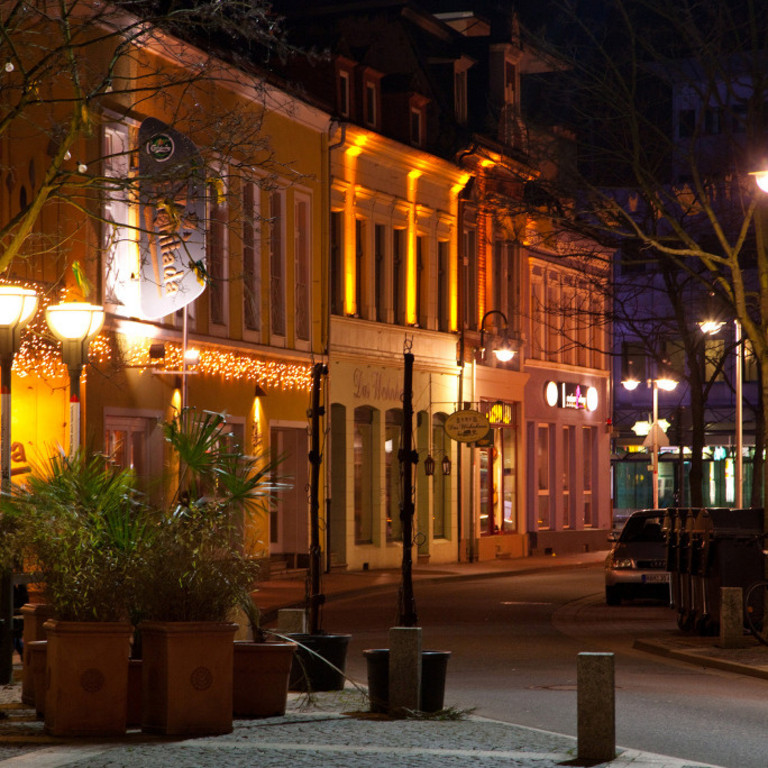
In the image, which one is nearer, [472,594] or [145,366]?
[145,366]

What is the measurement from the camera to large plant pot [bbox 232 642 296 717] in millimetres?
11961

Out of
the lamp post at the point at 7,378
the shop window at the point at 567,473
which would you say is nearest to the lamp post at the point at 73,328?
the lamp post at the point at 7,378

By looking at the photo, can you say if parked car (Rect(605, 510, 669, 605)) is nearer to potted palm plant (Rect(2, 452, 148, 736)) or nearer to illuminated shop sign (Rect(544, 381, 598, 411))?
potted palm plant (Rect(2, 452, 148, 736))

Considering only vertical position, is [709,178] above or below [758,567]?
above

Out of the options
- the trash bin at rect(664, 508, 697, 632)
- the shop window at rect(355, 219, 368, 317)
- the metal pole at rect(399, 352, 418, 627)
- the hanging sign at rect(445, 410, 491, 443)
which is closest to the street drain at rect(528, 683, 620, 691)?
the metal pole at rect(399, 352, 418, 627)

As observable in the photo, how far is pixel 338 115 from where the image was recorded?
113 ft

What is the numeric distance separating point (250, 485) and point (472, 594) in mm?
17893

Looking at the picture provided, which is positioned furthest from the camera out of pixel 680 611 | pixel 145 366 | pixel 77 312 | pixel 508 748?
pixel 145 366

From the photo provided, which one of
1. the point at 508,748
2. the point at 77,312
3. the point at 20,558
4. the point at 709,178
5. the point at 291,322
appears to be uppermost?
the point at 709,178

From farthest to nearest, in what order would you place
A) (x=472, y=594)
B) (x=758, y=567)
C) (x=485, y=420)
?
(x=485, y=420), (x=472, y=594), (x=758, y=567)

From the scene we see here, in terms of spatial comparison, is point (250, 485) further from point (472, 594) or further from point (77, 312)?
point (472, 594)

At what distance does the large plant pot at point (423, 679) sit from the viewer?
12.5 metres

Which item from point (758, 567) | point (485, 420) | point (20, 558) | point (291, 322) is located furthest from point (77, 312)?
point (485, 420)

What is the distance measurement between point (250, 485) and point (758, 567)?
383 inches
